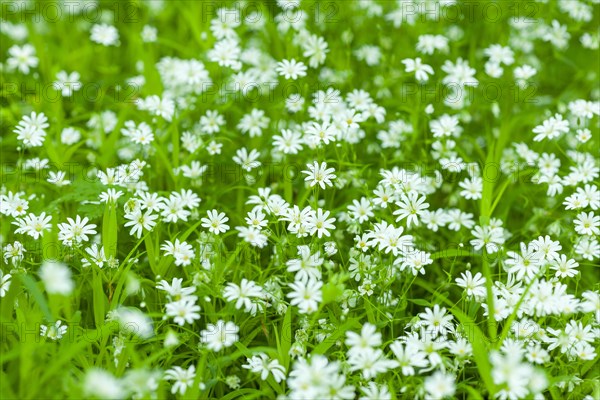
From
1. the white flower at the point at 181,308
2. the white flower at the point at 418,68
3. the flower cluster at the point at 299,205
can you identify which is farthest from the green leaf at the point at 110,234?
the white flower at the point at 418,68

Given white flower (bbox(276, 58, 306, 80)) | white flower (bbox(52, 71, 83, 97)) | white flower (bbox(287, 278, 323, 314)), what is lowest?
white flower (bbox(287, 278, 323, 314))

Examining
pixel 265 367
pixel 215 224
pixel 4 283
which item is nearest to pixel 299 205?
pixel 215 224

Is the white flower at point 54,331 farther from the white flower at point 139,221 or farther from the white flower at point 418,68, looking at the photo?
the white flower at point 418,68

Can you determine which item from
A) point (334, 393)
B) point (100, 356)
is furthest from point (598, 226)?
point (100, 356)

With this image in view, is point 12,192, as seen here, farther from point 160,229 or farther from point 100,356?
point 100,356

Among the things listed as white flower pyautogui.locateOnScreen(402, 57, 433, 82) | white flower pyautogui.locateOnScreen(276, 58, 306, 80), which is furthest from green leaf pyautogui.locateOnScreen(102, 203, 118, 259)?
white flower pyautogui.locateOnScreen(402, 57, 433, 82)

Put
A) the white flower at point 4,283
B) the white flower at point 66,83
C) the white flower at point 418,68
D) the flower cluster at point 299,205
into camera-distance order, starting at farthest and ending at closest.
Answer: the white flower at point 66,83 < the white flower at point 418,68 < the white flower at point 4,283 < the flower cluster at point 299,205

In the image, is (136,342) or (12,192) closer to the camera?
(136,342)

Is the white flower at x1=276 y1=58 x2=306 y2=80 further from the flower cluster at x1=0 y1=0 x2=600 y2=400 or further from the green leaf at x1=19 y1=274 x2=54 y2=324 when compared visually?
the green leaf at x1=19 y1=274 x2=54 y2=324

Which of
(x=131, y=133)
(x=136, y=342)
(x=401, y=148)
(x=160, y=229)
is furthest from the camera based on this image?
(x=401, y=148)

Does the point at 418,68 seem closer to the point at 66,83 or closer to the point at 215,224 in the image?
the point at 215,224

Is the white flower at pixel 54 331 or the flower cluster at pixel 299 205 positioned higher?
the flower cluster at pixel 299 205
